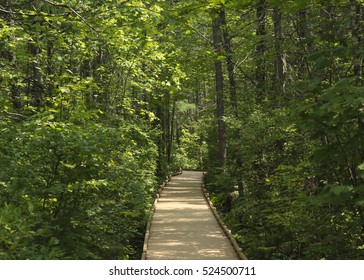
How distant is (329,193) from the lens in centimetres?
424

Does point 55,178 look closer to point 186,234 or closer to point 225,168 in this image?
point 186,234

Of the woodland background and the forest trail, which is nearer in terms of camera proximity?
the woodland background

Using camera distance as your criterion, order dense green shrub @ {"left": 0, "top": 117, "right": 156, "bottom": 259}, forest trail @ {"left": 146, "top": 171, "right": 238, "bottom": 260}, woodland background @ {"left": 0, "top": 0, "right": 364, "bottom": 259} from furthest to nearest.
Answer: forest trail @ {"left": 146, "top": 171, "right": 238, "bottom": 260} → dense green shrub @ {"left": 0, "top": 117, "right": 156, "bottom": 259} → woodland background @ {"left": 0, "top": 0, "right": 364, "bottom": 259}

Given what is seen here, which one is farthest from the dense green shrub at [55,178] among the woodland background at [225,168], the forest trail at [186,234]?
the forest trail at [186,234]

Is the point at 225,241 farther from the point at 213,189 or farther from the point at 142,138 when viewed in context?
the point at 213,189

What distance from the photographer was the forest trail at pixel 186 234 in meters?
8.75

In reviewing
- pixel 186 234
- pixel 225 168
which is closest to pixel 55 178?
pixel 186 234

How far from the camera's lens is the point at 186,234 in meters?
10.7

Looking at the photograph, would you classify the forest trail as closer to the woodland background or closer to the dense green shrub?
the woodland background

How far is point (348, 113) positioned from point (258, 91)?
11.3 metres

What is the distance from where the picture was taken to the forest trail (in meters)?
8.75

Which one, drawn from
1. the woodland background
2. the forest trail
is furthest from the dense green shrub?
the forest trail

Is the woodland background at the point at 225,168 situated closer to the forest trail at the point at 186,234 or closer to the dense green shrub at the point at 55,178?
the dense green shrub at the point at 55,178

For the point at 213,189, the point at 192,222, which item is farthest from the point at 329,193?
the point at 213,189
